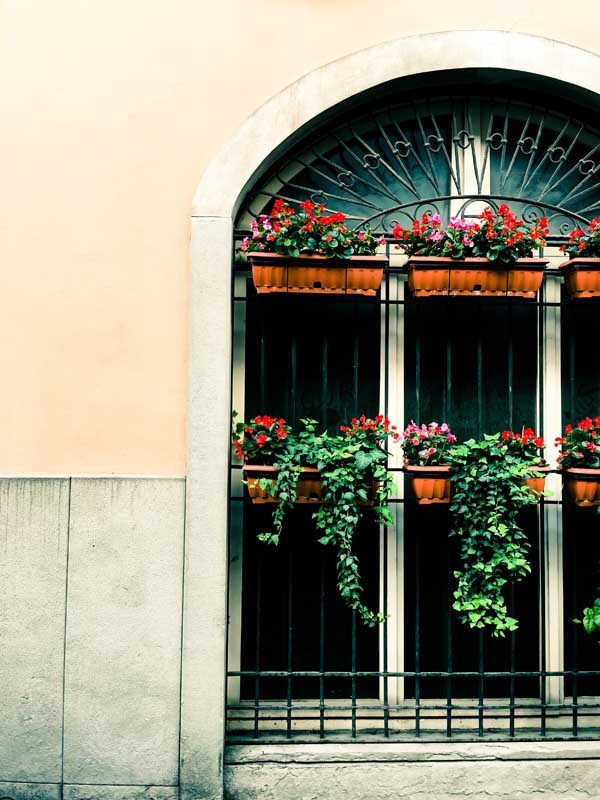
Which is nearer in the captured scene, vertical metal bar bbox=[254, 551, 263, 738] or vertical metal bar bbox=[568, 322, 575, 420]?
vertical metal bar bbox=[254, 551, 263, 738]

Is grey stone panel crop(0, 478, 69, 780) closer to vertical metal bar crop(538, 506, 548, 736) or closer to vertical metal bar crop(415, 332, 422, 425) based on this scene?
vertical metal bar crop(415, 332, 422, 425)

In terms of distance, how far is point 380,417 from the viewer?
14.6 feet

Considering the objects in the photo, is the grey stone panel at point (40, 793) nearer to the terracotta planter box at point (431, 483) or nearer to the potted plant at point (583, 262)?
the terracotta planter box at point (431, 483)

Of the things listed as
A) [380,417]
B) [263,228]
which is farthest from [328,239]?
[380,417]

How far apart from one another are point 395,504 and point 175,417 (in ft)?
4.51

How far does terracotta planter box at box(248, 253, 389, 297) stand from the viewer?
4.41m

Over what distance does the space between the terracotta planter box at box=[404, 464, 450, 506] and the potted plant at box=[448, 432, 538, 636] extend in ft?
0.17

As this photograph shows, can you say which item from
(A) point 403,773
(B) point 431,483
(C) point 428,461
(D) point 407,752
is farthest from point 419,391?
(A) point 403,773

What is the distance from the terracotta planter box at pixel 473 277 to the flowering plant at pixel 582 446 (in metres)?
0.79

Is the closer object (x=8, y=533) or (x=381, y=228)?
(x=8, y=533)

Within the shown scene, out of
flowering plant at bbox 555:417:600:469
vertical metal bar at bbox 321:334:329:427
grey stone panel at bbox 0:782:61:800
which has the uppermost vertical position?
vertical metal bar at bbox 321:334:329:427

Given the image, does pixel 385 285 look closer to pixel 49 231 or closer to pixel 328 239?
pixel 328 239

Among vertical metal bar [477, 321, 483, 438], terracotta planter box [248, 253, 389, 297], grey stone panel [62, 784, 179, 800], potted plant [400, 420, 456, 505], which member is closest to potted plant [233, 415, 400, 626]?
potted plant [400, 420, 456, 505]

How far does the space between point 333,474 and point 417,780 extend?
5.73ft
